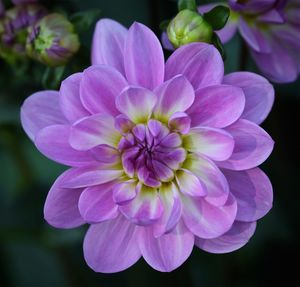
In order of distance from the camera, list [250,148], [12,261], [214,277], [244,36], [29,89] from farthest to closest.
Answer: [12,261] < [214,277] < [29,89] < [244,36] < [250,148]

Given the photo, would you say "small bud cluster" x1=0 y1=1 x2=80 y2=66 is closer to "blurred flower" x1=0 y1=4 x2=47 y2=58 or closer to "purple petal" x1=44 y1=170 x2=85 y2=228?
"blurred flower" x1=0 y1=4 x2=47 y2=58

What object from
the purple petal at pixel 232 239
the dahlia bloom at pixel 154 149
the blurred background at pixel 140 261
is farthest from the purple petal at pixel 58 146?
the blurred background at pixel 140 261

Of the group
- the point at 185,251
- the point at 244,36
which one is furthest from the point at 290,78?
the point at 185,251

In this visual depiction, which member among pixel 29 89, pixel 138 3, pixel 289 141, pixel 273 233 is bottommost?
pixel 273 233

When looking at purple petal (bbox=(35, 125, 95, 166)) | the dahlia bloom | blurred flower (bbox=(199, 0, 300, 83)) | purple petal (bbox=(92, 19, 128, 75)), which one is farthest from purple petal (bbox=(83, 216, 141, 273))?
blurred flower (bbox=(199, 0, 300, 83))

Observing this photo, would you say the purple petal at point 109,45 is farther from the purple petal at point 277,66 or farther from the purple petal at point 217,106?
the purple petal at point 277,66

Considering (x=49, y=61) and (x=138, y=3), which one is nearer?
(x=49, y=61)

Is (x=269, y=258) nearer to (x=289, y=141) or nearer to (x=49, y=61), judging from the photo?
(x=289, y=141)

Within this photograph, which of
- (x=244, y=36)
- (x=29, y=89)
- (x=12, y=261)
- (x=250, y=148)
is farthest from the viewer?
(x=12, y=261)

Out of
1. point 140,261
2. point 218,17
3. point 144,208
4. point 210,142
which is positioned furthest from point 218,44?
point 140,261
